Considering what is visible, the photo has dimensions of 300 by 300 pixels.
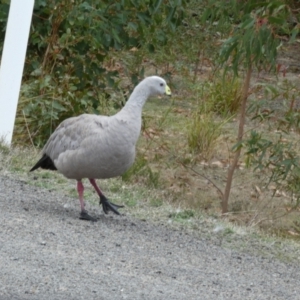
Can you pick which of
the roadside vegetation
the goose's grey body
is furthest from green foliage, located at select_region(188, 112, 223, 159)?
the goose's grey body

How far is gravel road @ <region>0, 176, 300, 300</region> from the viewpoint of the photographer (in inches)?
220

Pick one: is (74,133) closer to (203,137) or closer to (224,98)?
(203,137)

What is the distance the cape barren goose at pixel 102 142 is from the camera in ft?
23.4

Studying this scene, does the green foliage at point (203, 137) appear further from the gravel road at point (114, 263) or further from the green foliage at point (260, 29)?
the gravel road at point (114, 263)

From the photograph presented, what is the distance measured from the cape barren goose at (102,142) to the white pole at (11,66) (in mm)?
1781

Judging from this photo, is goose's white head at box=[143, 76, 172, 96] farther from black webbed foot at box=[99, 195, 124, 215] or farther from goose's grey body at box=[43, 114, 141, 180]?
black webbed foot at box=[99, 195, 124, 215]

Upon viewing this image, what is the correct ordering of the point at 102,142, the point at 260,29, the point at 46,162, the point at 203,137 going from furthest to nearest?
the point at 203,137 < the point at 46,162 < the point at 260,29 < the point at 102,142

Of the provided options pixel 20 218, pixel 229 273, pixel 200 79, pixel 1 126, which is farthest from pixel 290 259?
pixel 200 79

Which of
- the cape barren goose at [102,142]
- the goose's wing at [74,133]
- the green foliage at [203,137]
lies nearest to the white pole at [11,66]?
the goose's wing at [74,133]

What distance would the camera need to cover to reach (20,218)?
23.1ft

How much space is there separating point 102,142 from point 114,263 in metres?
1.19

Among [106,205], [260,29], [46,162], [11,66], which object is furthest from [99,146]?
[11,66]

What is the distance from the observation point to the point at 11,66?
9414 millimetres

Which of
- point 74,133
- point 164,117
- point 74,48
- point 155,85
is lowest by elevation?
point 164,117
